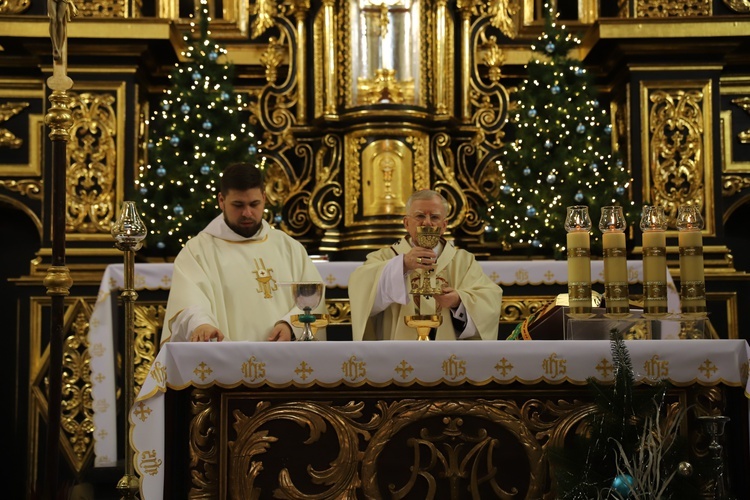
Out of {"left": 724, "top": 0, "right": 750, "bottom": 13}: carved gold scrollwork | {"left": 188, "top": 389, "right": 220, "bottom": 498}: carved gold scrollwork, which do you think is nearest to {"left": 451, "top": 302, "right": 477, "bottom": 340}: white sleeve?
{"left": 188, "top": 389, "right": 220, "bottom": 498}: carved gold scrollwork

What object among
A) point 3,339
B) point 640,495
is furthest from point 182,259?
point 3,339

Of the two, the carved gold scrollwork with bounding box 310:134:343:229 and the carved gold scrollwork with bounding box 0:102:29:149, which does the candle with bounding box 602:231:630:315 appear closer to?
the carved gold scrollwork with bounding box 310:134:343:229

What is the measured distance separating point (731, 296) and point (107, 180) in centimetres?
542

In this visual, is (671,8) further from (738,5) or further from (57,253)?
(57,253)

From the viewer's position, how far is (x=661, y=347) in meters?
4.64

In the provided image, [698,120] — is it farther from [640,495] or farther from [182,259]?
[640,495]

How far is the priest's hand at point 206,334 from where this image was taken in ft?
17.5

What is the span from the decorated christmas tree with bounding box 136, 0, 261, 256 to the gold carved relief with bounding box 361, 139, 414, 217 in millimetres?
1024

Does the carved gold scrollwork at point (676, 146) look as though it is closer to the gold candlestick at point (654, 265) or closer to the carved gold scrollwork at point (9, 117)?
the gold candlestick at point (654, 265)

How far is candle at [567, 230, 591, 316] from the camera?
5.16 metres

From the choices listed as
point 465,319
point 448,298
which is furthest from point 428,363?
point 465,319

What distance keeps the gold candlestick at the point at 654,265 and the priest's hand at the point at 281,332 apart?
1.86 m

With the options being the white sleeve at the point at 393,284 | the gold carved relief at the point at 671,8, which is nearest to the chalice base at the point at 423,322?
the white sleeve at the point at 393,284

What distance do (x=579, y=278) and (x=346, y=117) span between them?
5.54 m
